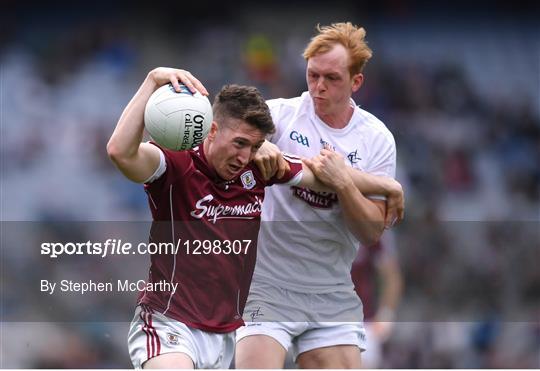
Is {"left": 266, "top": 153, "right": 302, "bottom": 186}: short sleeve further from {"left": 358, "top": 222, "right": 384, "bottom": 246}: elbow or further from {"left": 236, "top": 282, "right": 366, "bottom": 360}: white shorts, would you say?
{"left": 236, "top": 282, "right": 366, "bottom": 360}: white shorts

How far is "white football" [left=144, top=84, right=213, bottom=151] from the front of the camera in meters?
4.91

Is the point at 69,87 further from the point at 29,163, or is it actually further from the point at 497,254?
the point at 497,254

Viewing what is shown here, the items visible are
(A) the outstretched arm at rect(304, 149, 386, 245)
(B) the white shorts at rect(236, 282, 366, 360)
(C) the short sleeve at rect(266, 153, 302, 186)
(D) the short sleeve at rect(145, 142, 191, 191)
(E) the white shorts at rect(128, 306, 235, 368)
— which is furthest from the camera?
(B) the white shorts at rect(236, 282, 366, 360)

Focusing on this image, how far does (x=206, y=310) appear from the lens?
5273mm

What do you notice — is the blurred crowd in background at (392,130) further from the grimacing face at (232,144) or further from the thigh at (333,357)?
the grimacing face at (232,144)

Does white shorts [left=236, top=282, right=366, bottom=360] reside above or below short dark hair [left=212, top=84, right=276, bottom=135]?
below

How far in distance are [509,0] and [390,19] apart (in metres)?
2.31

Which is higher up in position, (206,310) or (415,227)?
(415,227)

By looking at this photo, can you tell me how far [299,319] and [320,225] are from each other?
58 cm

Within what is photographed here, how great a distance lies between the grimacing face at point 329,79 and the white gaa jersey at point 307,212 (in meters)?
0.15

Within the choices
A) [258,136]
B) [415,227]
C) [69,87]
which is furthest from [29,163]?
[258,136]

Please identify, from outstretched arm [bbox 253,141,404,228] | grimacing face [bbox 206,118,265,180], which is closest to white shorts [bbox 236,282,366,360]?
outstretched arm [bbox 253,141,404,228]

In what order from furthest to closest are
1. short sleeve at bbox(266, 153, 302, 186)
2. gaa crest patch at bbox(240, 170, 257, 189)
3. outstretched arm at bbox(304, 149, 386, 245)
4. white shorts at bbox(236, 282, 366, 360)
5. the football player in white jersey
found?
1. the football player in white jersey
2. white shorts at bbox(236, 282, 366, 360)
3. outstretched arm at bbox(304, 149, 386, 245)
4. short sleeve at bbox(266, 153, 302, 186)
5. gaa crest patch at bbox(240, 170, 257, 189)

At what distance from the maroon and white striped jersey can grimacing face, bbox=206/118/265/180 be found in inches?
3.3
